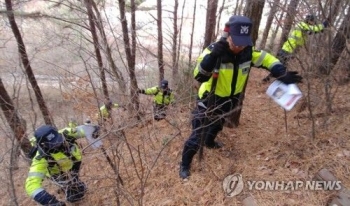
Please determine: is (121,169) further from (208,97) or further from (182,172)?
(208,97)

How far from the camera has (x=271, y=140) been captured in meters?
4.91

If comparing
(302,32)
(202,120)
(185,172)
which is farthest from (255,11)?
(185,172)

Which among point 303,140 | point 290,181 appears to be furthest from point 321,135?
point 290,181

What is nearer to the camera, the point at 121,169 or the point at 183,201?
the point at 183,201

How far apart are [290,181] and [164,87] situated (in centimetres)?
574

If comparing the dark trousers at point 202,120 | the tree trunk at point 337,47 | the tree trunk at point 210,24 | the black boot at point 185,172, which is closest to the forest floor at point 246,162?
the black boot at point 185,172

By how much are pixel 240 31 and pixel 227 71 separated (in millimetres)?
565

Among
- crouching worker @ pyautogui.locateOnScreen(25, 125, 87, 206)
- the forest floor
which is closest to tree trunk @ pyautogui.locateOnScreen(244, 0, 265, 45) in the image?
the forest floor

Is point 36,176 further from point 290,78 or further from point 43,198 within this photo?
point 290,78

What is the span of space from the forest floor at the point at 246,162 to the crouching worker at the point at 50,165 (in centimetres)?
25

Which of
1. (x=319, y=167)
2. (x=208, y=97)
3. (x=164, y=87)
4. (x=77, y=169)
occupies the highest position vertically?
(x=208, y=97)

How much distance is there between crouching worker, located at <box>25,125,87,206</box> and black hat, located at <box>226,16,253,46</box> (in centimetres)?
251

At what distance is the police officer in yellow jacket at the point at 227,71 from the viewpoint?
3418 mm

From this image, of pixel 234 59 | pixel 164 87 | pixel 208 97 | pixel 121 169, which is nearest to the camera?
pixel 234 59
